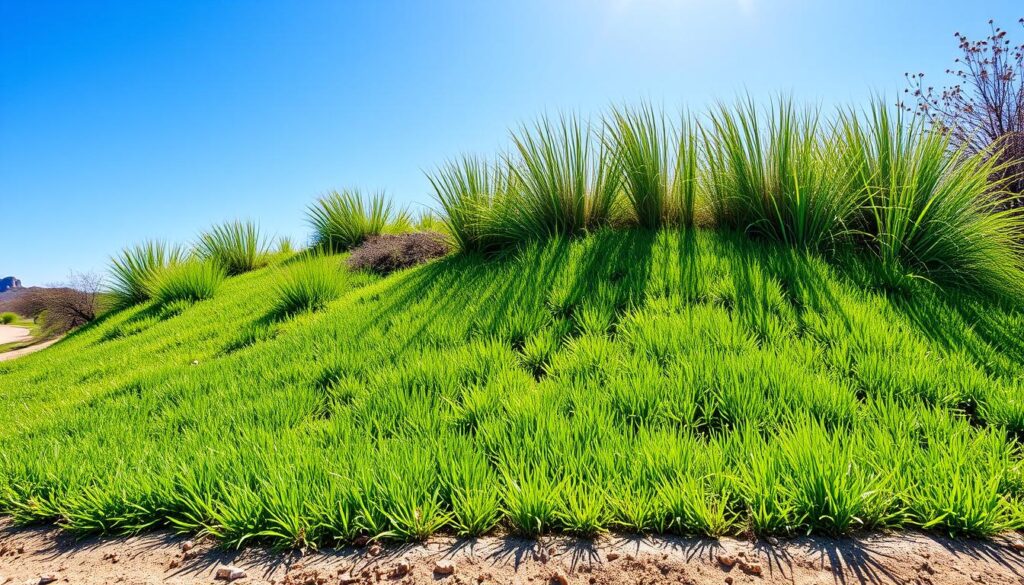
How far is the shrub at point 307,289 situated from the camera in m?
5.03

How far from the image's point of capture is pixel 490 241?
204 inches

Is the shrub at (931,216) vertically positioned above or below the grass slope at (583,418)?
above

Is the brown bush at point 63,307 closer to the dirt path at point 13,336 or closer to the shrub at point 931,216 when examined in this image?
the dirt path at point 13,336

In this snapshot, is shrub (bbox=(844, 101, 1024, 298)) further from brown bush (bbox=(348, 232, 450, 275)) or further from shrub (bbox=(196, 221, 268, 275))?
shrub (bbox=(196, 221, 268, 275))

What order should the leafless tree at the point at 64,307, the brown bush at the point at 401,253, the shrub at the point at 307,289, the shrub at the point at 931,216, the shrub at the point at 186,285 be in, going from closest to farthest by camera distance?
the shrub at the point at 931,216
the shrub at the point at 307,289
the brown bush at the point at 401,253
the shrub at the point at 186,285
the leafless tree at the point at 64,307

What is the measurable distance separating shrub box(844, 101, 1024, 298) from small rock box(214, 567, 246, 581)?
409 cm

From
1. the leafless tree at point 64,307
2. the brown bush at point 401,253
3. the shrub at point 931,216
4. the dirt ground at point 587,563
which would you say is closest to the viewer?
the dirt ground at point 587,563

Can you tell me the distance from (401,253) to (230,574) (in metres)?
5.42

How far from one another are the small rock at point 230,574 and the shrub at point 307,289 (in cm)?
376

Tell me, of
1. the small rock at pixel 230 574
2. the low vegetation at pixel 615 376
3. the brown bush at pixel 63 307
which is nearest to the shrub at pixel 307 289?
the low vegetation at pixel 615 376

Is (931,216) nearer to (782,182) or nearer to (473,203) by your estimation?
(782,182)

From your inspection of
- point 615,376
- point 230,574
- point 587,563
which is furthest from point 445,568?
point 615,376

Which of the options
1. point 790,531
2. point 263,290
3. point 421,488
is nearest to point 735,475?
point 790,531

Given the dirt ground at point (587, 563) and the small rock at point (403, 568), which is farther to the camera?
the small rock at point (403, 568)
